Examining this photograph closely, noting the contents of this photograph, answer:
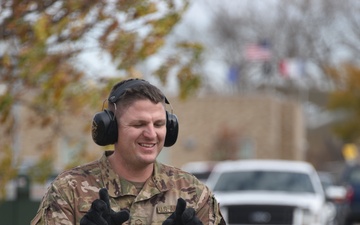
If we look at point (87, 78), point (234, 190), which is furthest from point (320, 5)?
point (87, 78)

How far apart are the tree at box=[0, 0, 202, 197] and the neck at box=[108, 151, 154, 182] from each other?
595cm

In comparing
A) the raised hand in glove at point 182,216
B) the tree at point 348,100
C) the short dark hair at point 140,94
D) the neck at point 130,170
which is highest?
the short dark hair at point 140,94

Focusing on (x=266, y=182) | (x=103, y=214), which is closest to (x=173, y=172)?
(x=103, y=214)

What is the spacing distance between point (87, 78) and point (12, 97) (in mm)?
1414

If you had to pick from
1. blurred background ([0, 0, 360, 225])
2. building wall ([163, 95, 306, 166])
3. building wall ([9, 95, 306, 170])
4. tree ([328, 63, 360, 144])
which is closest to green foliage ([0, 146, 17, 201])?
blurred background ([0, 0, 360, 225])

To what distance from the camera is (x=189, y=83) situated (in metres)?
12.6

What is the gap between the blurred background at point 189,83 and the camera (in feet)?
39.3

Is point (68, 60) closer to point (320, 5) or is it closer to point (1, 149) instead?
point (1, 149)

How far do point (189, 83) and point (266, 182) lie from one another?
5.51 metres

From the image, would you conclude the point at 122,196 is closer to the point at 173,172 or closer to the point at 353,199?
the point at 173,172

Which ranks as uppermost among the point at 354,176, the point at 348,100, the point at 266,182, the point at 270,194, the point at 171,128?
the point at 171,128

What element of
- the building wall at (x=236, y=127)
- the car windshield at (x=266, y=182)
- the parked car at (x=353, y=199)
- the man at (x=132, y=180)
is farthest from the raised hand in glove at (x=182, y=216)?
the building wall at (x=236, y=127)

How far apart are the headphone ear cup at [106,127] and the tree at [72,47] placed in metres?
5.83

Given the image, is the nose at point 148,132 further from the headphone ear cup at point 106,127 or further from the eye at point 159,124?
the headphone ear cup at point 106,127
